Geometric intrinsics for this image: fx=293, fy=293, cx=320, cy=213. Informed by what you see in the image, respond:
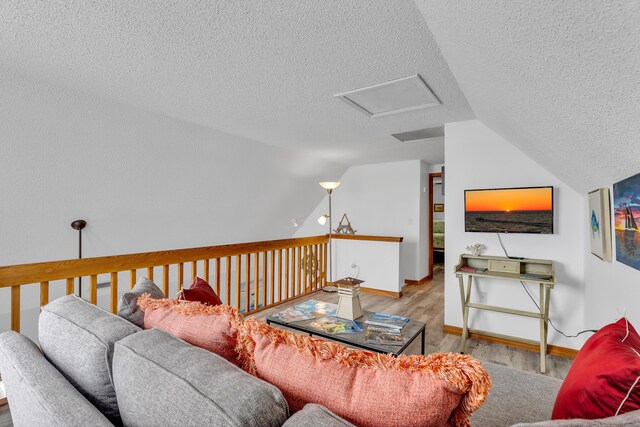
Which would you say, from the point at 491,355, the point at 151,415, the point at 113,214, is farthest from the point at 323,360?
the point at 113,214

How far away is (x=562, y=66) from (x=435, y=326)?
9.91ft

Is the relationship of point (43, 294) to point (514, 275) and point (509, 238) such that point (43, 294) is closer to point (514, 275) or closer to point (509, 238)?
point (514, 275)

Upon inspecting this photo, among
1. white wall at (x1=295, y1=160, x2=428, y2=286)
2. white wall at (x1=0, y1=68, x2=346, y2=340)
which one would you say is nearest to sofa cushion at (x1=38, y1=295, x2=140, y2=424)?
white wall at (x1=0, y1=68, x2=346, y2=340)

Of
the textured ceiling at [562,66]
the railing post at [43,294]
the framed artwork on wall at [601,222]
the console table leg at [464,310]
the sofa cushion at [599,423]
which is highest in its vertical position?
the textured ceiling at [562,66]

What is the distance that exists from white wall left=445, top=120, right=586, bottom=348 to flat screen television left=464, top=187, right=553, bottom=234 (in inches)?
4.1

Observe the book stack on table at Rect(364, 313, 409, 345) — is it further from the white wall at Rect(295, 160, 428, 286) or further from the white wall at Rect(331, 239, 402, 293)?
the white wall at Rect(295, 160, 428, 286)

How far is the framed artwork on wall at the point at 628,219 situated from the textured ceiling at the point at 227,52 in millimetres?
1190

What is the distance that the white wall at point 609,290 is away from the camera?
4.88 feet

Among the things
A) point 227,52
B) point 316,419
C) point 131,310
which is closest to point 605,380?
point 316,419

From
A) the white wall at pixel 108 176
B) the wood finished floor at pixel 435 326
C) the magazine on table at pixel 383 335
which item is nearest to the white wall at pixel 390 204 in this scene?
the wood finished floor at pixel 435 326

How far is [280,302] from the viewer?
3996 mm

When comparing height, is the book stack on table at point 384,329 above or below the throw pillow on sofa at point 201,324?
below

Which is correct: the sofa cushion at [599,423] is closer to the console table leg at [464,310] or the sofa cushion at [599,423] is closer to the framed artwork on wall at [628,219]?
the framed artwork on wall at [628,219]

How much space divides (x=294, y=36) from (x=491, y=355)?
308 cm
